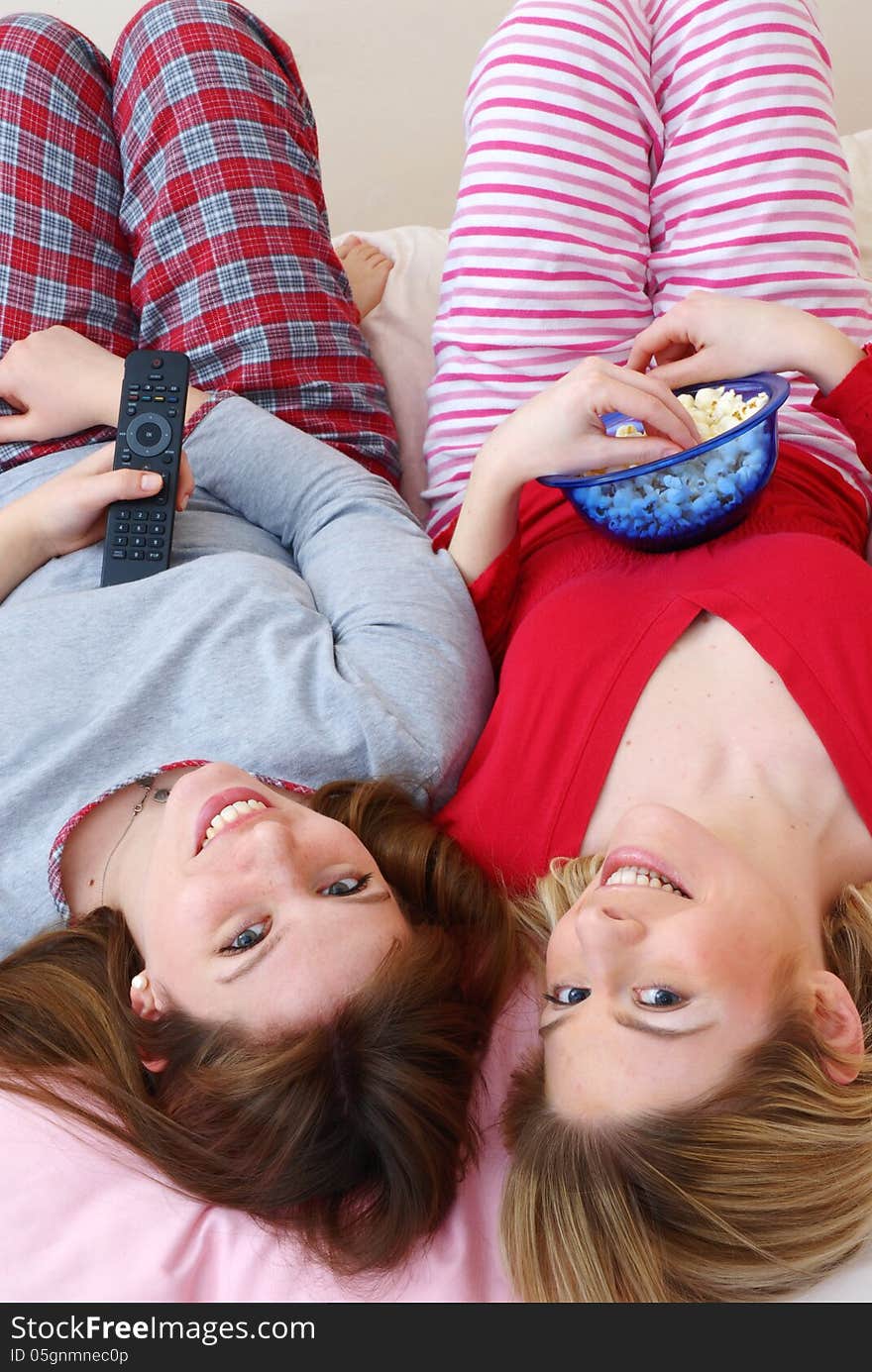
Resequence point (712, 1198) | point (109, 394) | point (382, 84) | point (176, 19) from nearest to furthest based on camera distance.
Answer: point (712, 1198), point (109, 394), point (176, 19), point (382, 84)

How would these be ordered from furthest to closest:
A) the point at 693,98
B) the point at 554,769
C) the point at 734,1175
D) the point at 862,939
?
the point at 693,98
the point at 554,769
the point at 862,939
the point at 734,1175

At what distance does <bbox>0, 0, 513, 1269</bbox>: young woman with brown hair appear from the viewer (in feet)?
2.64

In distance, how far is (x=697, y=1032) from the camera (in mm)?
749

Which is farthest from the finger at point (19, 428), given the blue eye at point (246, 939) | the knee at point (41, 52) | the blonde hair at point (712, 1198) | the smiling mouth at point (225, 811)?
the blonde hair at point (712, 1198)

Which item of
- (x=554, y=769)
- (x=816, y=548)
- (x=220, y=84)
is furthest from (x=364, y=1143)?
(x=220, y=84)

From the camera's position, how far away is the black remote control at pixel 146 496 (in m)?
1.10

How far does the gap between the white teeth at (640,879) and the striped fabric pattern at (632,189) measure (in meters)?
0.60

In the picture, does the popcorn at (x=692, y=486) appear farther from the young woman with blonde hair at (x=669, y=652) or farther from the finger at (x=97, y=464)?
the finger at (x=97, y=464)

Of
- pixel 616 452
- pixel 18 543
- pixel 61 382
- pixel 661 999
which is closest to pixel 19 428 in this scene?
pixel 61 382

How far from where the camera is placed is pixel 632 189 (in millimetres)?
1257

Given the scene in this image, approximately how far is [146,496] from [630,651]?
0.47 metres

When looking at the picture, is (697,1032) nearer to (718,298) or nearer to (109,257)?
(718,298)

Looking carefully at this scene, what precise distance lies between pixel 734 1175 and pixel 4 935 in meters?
0.63

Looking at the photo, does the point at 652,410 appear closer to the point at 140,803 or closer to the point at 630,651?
the point at 630,651
